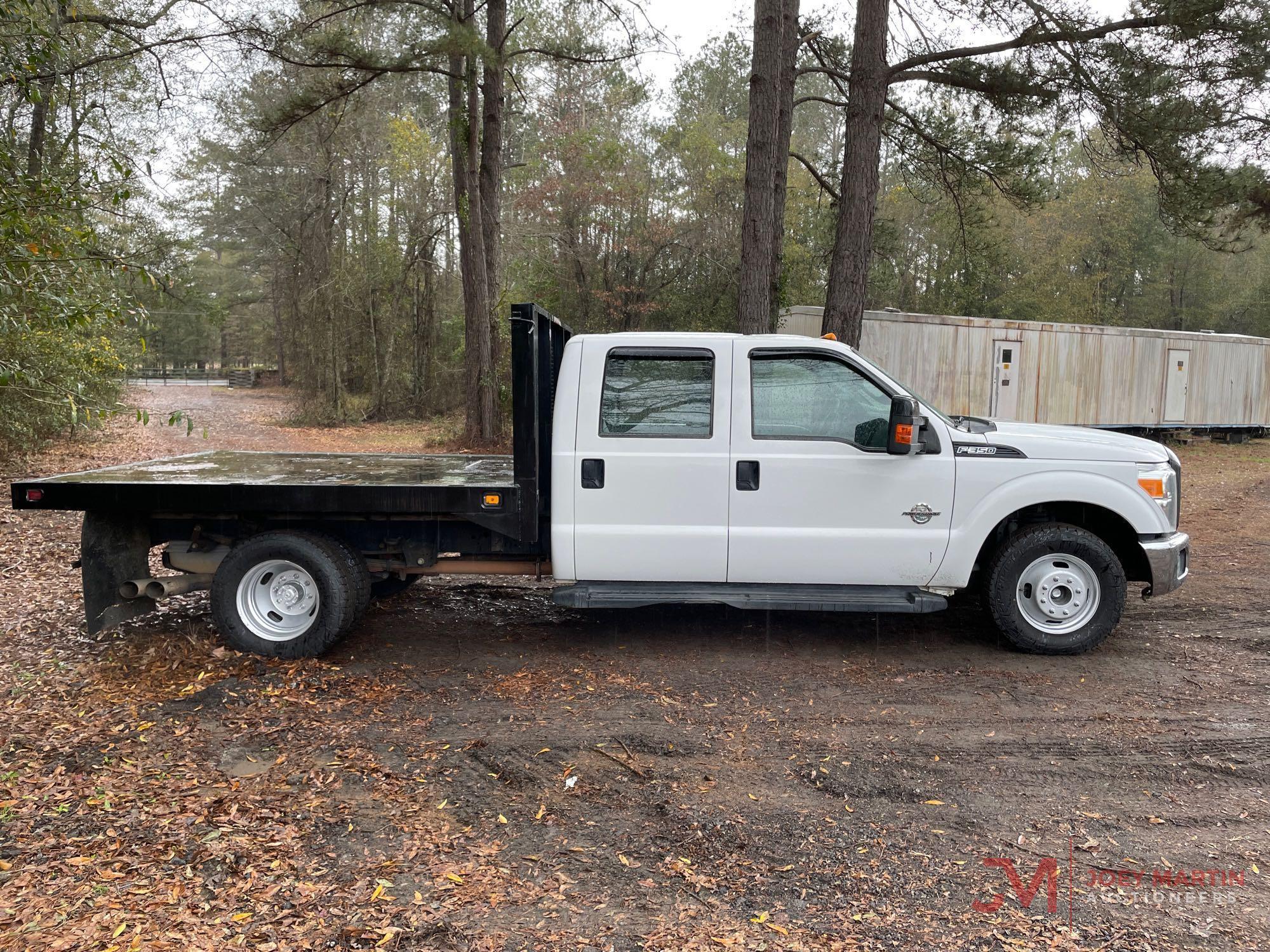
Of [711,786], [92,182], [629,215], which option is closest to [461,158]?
[629,215]

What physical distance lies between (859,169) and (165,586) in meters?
9.23

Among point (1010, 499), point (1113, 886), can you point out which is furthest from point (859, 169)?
point (1113, 886)

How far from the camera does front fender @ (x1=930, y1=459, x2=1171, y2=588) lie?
5477mm

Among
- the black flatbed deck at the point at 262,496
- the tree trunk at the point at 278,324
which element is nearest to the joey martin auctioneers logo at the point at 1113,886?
the black flatbed deck at the point at 262,496

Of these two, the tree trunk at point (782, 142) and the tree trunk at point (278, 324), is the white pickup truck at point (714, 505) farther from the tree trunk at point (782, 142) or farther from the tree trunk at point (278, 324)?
the tree trunk at point (278, 324)

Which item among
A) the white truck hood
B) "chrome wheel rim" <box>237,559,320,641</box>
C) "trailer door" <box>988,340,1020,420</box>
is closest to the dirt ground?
"chrome wheel rim" <box>237,559,320,641</box>

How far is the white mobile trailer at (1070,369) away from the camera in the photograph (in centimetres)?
1688

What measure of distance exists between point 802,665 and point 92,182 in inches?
240

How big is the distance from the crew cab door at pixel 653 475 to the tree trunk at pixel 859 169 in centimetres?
612

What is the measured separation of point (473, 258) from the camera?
1684cm

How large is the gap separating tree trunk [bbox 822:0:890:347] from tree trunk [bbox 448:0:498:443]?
7428 mm

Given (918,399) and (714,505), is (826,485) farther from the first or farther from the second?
(918,399)

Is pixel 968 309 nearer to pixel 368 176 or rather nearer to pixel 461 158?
pixel 461 158

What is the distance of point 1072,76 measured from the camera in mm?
11375
